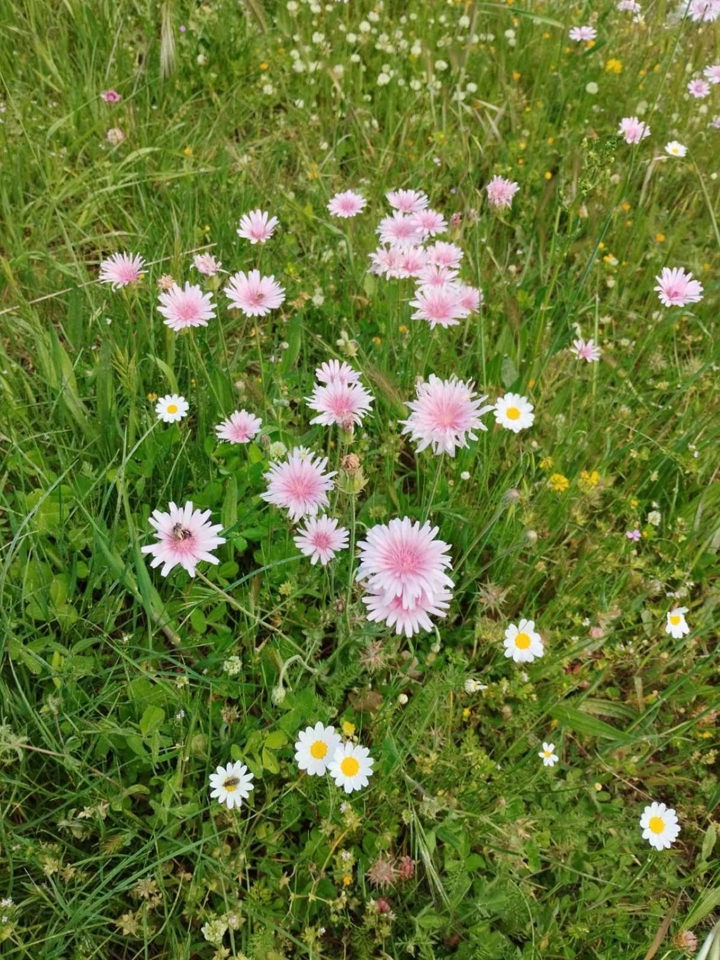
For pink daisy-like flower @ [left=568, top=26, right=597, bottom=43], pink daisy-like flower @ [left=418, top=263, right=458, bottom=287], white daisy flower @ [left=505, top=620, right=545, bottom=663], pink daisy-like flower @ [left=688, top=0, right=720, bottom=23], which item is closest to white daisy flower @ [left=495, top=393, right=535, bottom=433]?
pink daisy-like flower @ [left=418, top=263, right=458, bottom=287]

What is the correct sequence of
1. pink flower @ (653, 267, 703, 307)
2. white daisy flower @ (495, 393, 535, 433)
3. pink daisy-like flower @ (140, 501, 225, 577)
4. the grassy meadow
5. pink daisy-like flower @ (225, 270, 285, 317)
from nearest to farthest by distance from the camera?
pink daisy-like flower @ (140, 501, 225, 577) < the grassy meadow < white daisy flower @ (495, 393, 535, 433) < pink daisy-like flower @ (225, 270, 285, 317) < pink flower @ (653, 267, 703, 307)

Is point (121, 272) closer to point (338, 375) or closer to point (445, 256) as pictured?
point (338, 375)

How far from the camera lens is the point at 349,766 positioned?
1.39 m

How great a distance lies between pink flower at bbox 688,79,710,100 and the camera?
2.92 meters

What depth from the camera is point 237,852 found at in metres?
1.46

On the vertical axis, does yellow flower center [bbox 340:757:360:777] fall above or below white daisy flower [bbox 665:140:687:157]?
below

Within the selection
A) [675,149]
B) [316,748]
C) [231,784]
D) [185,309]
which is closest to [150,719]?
[231,784]

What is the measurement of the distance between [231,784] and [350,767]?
0.73 ft

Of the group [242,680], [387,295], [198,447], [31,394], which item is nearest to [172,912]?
[242,680]

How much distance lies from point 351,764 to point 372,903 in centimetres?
24

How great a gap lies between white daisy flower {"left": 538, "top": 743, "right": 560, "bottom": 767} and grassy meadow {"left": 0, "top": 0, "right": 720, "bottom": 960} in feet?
0.06

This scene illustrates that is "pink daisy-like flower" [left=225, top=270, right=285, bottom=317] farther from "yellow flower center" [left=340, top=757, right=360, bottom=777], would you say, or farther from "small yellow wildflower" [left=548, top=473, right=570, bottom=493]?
"yellow flower center" [left=340, top=757, right=360, bottom=777]

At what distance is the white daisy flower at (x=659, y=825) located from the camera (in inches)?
59.4

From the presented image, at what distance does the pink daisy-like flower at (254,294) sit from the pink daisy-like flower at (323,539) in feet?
1.96
